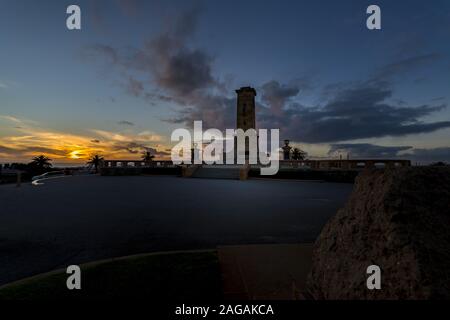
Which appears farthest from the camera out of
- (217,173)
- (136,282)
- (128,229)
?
(217,173)

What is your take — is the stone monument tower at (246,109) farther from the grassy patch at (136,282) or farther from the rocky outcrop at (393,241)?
the rocky outcrop at (393,241)

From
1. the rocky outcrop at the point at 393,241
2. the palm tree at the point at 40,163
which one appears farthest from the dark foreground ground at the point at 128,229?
the palm tree at the point at 40,163

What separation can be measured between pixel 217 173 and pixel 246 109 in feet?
45.9

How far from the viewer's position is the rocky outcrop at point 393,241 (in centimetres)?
137

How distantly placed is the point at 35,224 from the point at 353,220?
774 centimetres

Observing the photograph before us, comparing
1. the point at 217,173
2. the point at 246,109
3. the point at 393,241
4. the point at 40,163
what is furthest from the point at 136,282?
the point at 40,163

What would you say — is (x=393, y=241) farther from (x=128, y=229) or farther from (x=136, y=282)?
(x=128, y=229)

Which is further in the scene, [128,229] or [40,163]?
[40,163]

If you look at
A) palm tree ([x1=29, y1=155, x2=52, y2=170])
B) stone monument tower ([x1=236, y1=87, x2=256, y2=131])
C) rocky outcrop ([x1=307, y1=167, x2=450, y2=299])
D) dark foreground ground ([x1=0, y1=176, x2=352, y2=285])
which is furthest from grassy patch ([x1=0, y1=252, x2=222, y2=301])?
palm tree ([x1=29, y1=155, x2=52, y2=170])

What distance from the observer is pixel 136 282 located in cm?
316

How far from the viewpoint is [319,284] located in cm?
210

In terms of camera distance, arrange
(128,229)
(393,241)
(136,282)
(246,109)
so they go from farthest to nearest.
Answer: (246,109), (128,229), (136,282), (393,241)

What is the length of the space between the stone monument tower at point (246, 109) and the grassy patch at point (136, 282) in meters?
34.0
